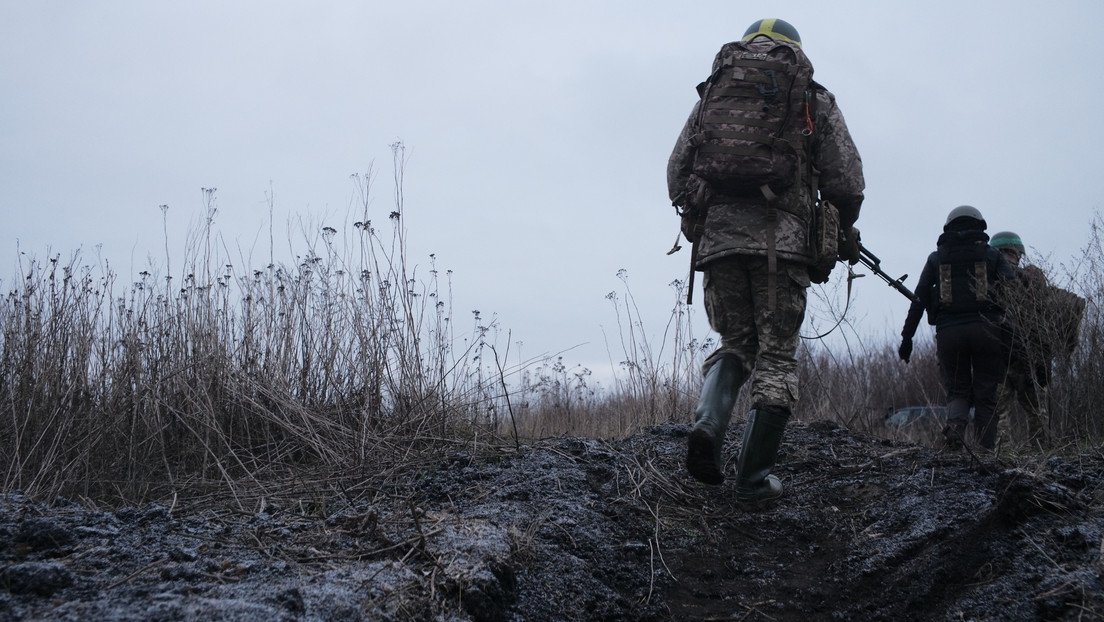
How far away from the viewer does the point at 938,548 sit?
2.53 metres

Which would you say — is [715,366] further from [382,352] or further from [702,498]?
[382,352]

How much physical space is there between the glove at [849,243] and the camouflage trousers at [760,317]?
0.31 m

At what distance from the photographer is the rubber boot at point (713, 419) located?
10.3ft

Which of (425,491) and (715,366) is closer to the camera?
(425,491)

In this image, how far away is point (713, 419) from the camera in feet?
10.7

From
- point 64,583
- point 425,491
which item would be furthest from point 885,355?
point 64,583

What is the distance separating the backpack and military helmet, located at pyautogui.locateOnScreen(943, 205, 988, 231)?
2726 mm

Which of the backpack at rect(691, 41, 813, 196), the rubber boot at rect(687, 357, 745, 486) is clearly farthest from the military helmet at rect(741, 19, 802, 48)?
the rubber boot at rect(687, 357, 745, 486)

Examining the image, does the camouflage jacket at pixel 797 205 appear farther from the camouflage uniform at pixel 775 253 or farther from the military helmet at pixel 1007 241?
the military helmet at pixel 1007 241

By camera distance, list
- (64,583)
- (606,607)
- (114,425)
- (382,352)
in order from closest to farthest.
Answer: (64,583) → (606,607) → (114,425) → (382,352)

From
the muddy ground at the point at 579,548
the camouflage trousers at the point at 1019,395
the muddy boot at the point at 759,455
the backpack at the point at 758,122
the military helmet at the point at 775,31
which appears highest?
the military helmet at the point at 775,31

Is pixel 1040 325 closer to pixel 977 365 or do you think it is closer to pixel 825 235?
pixel 977 365

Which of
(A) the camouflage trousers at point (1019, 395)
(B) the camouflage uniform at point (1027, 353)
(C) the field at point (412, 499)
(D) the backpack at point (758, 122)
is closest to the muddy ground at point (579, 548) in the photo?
(C) the field at point (412, 499)

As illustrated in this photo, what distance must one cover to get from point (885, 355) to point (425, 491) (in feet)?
36.9
